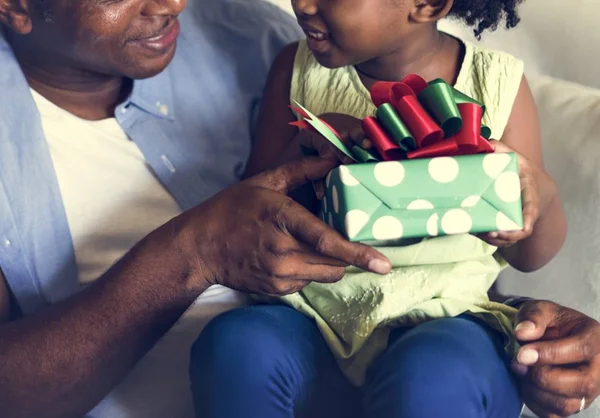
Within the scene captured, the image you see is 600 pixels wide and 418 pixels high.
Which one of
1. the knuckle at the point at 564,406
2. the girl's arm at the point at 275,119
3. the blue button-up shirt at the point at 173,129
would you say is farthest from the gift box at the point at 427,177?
the blue button-up shirt at the point at 173,129

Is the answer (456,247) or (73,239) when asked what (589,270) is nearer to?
(456,247)

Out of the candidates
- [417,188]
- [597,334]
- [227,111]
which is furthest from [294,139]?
[597,334]

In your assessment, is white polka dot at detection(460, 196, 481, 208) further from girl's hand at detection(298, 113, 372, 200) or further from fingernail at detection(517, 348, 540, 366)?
fingernail at detection(517, 348, 540, 366)

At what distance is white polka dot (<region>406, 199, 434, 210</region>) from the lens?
79 centimetres

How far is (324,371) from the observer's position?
1.03 meters

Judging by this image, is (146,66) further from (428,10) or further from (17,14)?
(428,10)

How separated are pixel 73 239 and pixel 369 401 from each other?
56cm

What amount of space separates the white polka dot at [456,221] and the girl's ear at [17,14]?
760 millimetres

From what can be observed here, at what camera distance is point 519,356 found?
36.1 inches

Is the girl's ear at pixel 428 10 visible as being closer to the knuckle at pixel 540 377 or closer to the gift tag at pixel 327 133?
the gift tag at pixel 327 133

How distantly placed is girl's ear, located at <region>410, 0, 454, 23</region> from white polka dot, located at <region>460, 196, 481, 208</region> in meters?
→ 0.40

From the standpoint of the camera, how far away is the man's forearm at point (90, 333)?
0.98 m

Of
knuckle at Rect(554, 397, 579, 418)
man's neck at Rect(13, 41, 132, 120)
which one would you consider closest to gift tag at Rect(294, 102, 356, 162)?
knuckle at Rect(554, 397, 579, 418)

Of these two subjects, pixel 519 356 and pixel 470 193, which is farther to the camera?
pixel 519 356
